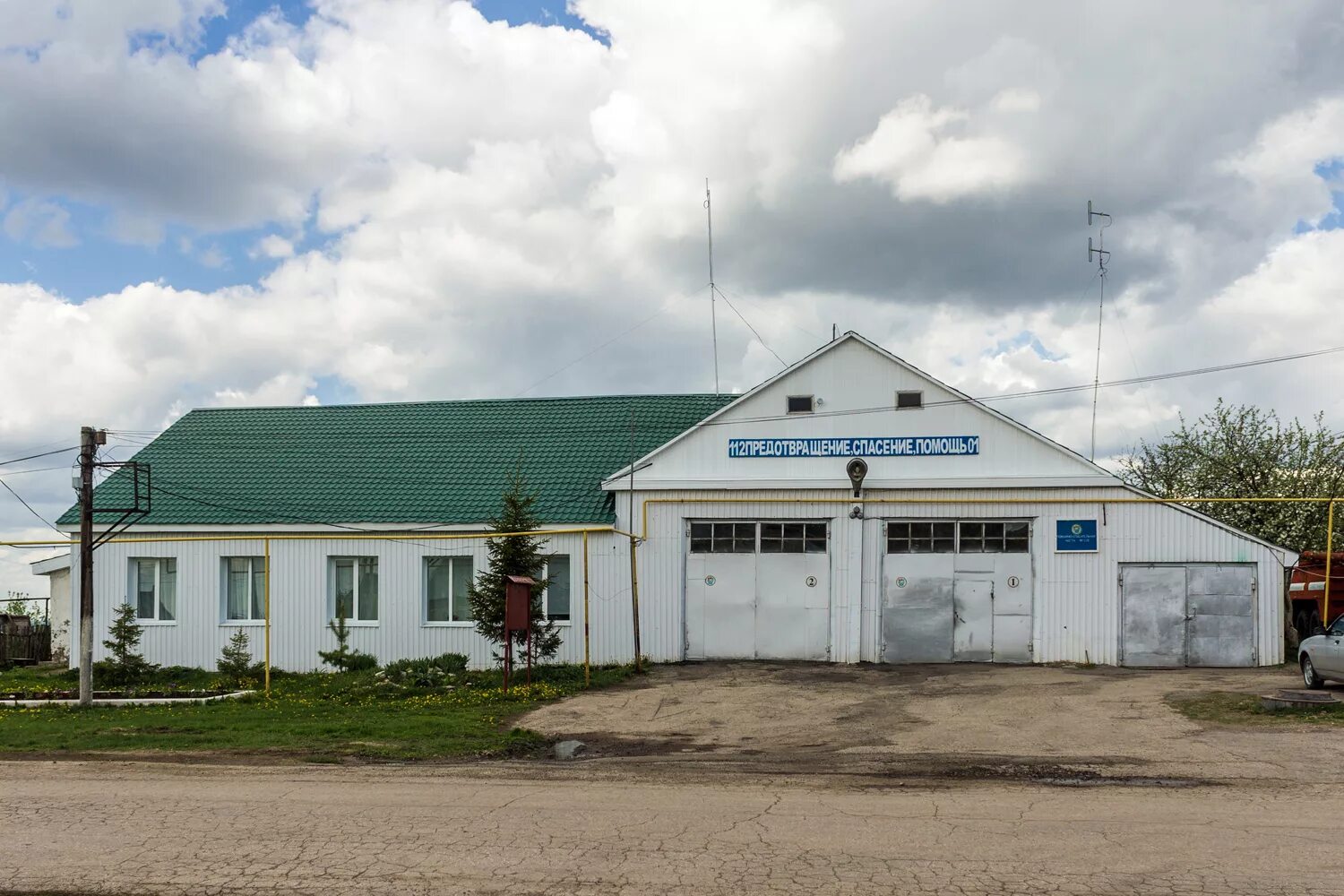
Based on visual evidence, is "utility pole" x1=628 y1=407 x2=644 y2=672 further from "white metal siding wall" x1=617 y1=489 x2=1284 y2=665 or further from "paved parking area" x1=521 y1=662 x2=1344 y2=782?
"paved parking area" x1=521 y1=662 x2=1344 y2=782

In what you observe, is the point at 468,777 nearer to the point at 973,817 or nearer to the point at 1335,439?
the point at 973,817

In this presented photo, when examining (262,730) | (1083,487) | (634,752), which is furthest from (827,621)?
(262,730)

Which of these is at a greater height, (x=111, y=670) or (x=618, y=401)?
(x=618, y=401)

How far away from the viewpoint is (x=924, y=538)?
24.6 m

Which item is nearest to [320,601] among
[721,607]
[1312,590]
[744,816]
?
[721,607]

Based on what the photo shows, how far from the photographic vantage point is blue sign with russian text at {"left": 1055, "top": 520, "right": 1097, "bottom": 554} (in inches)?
946

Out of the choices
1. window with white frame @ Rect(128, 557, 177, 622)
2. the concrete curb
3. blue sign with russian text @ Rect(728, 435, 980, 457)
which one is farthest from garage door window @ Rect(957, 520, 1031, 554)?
window with white frame @ Rect(128, 557, 177, 622)

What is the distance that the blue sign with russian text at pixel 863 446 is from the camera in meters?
24.6

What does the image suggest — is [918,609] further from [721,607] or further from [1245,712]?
[1245,712]

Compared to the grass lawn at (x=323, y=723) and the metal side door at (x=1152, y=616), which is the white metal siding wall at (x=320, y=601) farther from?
the metal side door at (x=1152, y=616)

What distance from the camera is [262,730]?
15898 mm

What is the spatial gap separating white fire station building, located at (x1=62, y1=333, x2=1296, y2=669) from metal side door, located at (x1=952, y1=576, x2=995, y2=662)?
0.14 feet

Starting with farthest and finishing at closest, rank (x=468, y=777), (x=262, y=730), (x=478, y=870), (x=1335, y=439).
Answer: (x=1335, y=439) < (x=262, y=730) < (x=468, y=777) < (x=478, y=870)

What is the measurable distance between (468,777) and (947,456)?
15.1m
